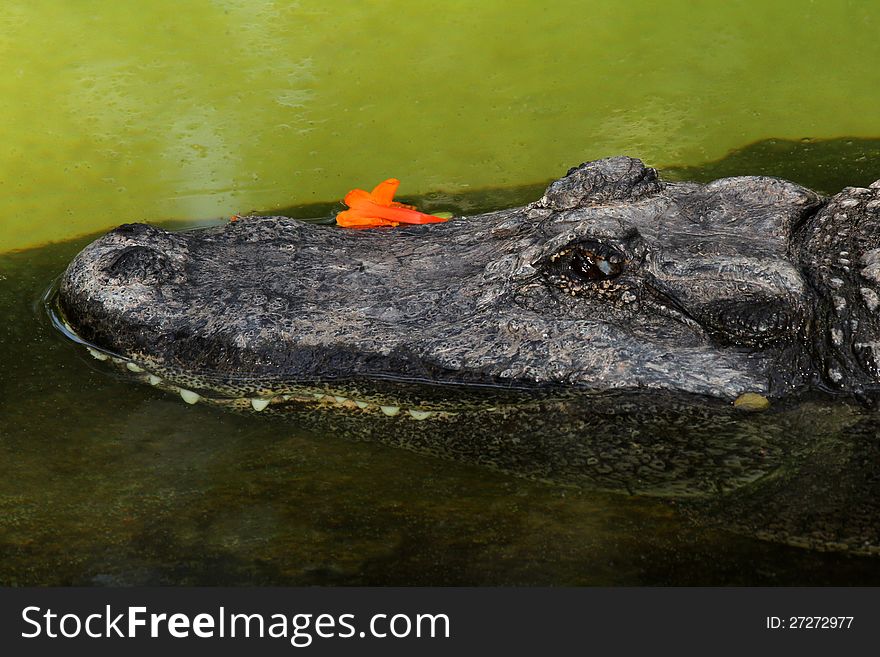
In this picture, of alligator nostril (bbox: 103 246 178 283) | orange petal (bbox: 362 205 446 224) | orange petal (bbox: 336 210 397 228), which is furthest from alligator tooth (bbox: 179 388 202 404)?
orange petal (bbox: 362 205 446 224)

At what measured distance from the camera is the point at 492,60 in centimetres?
830

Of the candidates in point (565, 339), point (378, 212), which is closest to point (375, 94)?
point (378, 212)

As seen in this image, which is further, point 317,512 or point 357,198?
point 357,198

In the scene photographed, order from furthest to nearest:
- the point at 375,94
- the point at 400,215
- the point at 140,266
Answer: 1. the point at 375,94
2. the point at 400,215
3. the point at 140,266

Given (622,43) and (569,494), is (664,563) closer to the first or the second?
(569,494)

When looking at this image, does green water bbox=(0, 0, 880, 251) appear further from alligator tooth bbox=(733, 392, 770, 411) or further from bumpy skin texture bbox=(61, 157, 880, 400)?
alligator tooth bbox=(733, 392, 770, 411)

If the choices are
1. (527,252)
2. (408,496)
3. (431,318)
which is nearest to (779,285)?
(527,252)

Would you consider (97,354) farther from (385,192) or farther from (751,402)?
(751,402)

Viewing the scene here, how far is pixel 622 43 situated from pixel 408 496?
577 cm

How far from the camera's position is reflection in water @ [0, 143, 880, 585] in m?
3.36

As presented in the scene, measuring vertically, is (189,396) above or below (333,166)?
below

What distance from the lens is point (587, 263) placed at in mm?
4410

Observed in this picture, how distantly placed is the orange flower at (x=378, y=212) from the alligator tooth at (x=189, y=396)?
1518mm

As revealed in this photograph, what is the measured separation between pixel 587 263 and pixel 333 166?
116 inches
